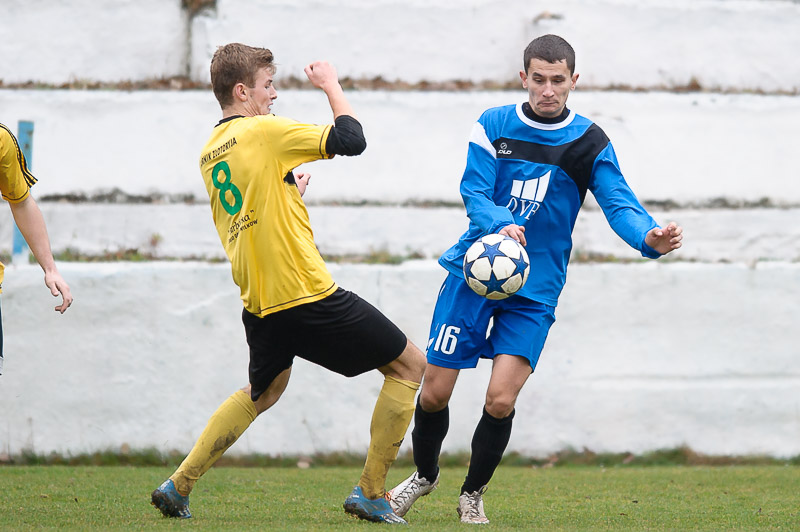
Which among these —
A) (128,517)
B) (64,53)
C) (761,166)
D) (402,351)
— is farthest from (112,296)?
(761,166)

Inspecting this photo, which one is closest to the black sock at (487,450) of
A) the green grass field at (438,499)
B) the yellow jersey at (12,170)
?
the green grass field at (438,499)

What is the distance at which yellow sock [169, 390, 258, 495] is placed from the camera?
14.7 ft

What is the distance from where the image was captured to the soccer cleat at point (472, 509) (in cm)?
466

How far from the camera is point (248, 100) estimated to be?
447 cm

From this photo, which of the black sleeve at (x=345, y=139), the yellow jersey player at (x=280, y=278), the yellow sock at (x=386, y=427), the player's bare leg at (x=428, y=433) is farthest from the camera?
the player's bare leg at (x=428, y=433)

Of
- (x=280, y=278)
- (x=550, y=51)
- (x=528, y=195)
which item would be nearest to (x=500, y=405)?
(x=528, y=195)

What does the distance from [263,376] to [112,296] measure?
3518mm

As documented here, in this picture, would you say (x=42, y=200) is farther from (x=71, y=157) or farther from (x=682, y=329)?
(x=682, y=329)

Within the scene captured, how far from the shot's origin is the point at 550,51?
4695mm

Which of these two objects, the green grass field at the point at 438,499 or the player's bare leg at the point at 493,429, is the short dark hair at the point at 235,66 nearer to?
the player's bare leg at the point at 493,429

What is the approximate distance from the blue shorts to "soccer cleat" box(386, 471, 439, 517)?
585 mm

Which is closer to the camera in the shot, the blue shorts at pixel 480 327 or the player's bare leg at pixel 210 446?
the player's bare leg at pixel 210 446

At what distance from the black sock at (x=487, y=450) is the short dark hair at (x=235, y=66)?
187 centimetres

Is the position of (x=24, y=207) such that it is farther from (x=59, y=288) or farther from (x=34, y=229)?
(x=59, y=288)
